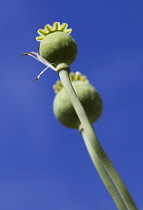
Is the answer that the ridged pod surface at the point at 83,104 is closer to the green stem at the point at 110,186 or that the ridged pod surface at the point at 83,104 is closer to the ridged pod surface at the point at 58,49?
the ridged pod surface at the point at 58,49

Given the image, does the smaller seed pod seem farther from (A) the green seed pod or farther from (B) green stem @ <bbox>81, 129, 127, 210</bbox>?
(B) green stem @ <bbox>81, 129, 127, 210</bbox>

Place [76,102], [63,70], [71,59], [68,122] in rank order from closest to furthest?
[76,102] → [63,70] → [71,59] → [68,122]

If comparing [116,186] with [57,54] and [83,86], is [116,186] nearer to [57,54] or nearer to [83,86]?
[57,54]

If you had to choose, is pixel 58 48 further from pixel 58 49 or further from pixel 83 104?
pixel 83 104

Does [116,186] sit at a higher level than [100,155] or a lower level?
lower

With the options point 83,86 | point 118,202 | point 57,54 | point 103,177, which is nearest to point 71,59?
point 57,54

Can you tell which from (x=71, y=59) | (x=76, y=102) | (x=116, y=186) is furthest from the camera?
(x=71, y=59)
